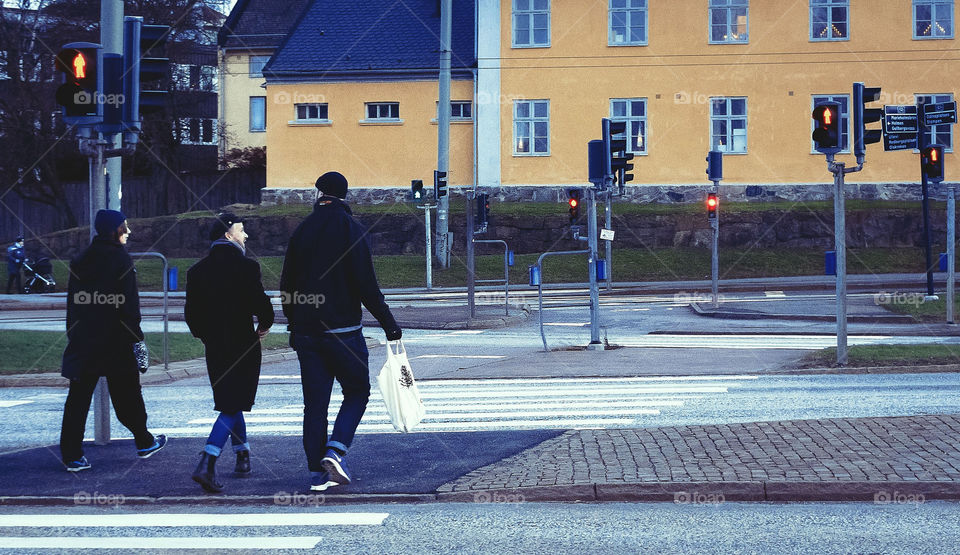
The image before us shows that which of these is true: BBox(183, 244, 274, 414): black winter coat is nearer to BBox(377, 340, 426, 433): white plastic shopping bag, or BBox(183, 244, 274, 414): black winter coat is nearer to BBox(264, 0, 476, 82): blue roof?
BBox(377, 340, 426, 433): white plastic shopping bag

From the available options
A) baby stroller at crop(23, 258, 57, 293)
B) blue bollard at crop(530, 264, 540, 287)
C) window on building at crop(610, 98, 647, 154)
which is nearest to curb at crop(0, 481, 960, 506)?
blue bollard at crop(530, 264, 540, 287)

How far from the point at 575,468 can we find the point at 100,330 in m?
3.47

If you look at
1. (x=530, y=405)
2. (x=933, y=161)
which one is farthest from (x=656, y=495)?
(x=933, y=161)

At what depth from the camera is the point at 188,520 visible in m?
7.10

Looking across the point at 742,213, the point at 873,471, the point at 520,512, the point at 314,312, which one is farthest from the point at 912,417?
the point at 742,213

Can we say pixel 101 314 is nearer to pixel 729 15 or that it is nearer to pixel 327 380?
pixel 327 380

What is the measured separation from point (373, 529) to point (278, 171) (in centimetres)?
4014

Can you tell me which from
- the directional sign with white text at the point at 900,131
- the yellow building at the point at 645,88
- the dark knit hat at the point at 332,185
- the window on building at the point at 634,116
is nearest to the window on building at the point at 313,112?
the yellow building at the point at 645,88

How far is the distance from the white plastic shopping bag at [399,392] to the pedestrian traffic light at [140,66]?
304cm

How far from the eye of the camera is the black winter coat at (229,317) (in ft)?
26.3

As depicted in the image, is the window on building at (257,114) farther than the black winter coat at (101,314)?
Yes

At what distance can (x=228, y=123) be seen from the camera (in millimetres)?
62281

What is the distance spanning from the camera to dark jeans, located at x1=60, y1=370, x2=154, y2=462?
8484 millimetres

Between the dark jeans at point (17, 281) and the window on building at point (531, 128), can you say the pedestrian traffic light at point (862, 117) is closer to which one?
the dark jeans at point (17, 281)
